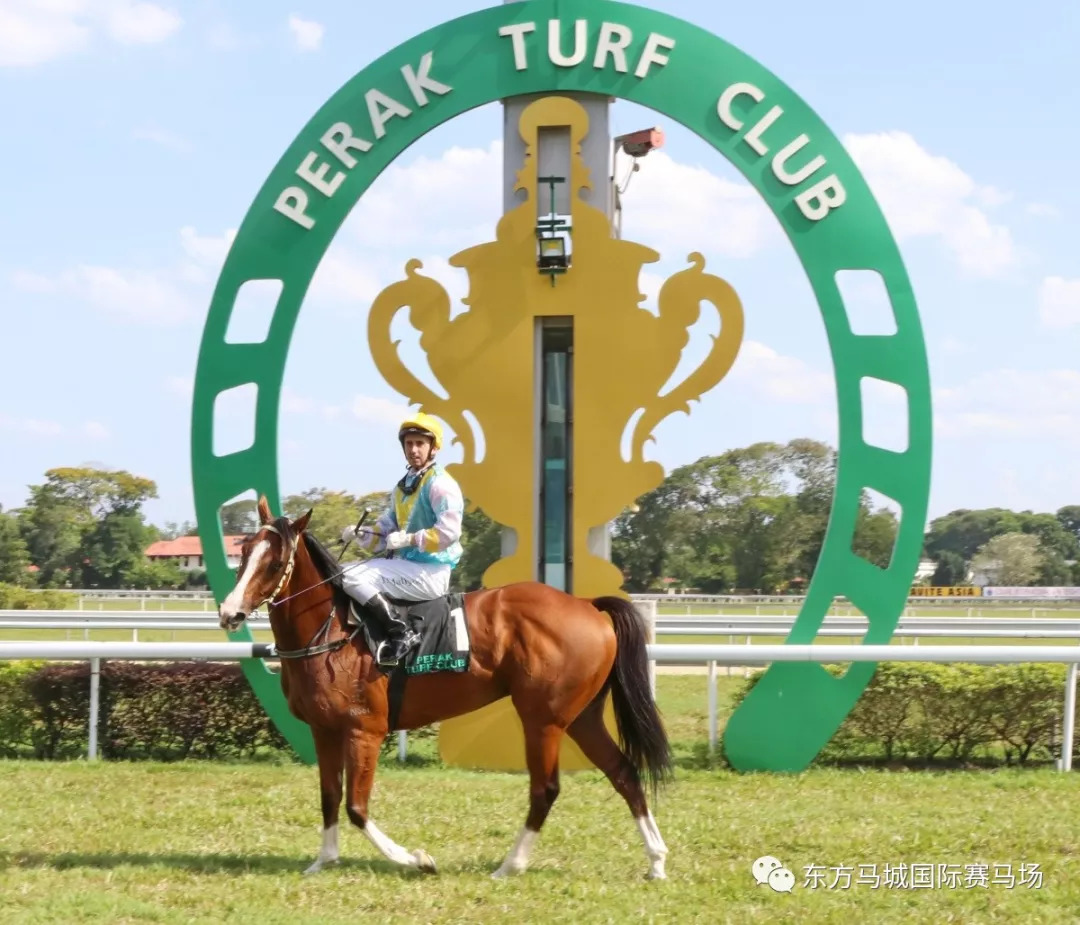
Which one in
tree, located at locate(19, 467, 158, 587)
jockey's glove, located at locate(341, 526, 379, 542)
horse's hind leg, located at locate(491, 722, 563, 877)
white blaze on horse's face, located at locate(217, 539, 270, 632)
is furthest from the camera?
tree, located at locate(19, 467, 158, 587)

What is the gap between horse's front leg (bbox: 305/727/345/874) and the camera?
4.88 m

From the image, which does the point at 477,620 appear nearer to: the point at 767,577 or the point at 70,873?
the point at 70,873

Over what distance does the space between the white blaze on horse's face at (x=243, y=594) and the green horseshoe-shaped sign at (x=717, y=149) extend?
276cm

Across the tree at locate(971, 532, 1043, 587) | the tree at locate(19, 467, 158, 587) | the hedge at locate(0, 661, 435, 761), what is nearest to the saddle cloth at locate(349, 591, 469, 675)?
the hedge at locate(0, 661, 435, 761)

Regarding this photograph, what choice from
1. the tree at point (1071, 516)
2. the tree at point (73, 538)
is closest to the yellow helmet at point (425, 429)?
the tree at point (73, 538)

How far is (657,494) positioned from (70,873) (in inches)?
1368

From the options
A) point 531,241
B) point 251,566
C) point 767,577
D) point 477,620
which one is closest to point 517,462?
point 531,241

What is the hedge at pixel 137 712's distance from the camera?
756cm

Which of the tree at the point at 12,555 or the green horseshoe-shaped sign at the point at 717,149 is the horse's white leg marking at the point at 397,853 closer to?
the green horseshoe-shaped sign at the point at 717,149

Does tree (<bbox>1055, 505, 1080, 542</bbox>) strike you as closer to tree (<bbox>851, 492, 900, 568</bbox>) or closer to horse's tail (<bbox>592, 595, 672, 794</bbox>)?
tree (<bbox>851, 492, 900, 568</bbox>)

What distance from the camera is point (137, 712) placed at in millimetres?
7586

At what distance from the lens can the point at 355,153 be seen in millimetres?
7695

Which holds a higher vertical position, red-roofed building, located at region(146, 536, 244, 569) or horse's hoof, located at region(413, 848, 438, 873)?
red-roofed building, located at region(146, 536, 244, 569)

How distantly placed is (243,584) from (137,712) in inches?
136
